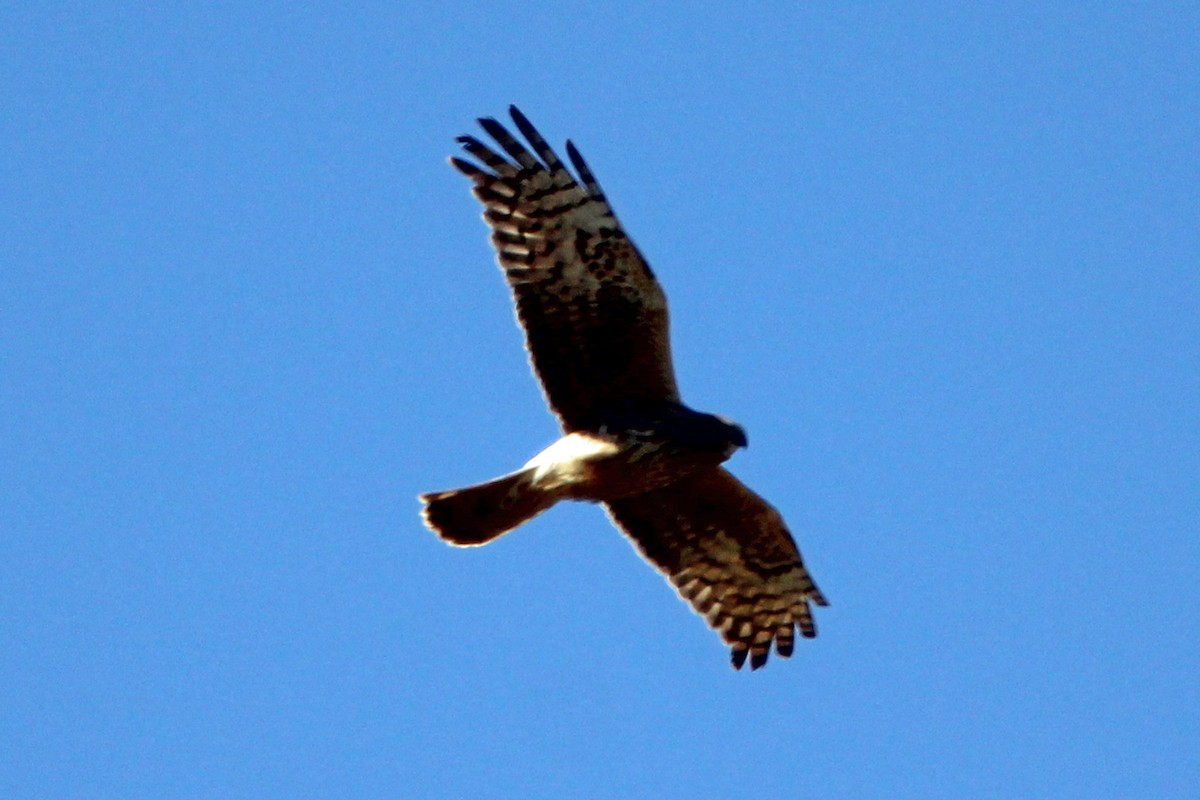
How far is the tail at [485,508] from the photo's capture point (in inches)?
384

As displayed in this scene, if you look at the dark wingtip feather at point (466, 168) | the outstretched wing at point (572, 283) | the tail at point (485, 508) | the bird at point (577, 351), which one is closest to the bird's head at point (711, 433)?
the bird at point (577, 351)

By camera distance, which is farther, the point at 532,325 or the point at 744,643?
the point at 744,643

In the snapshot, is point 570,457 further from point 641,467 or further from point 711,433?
point 711,433

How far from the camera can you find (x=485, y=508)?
9828 mm

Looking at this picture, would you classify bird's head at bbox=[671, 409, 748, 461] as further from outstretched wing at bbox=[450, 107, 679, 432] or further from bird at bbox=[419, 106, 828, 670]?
outstretched wing at bbox=[450, 107, 679, 432]

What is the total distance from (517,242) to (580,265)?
36 cm

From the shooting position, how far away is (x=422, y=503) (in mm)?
9914

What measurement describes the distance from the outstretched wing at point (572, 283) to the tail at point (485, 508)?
1.32 ft

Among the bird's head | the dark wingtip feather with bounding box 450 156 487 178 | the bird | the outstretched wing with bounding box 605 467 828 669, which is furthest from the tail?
the dark wingtip feather with bounding box 450 156 487 178

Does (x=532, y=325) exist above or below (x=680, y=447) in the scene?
above

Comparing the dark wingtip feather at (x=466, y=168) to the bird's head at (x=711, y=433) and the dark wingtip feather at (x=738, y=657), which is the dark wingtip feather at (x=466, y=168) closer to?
the bird's head at (x=711, y=433)

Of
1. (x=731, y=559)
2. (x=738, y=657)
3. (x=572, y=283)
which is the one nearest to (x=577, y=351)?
(x=572, y=283)

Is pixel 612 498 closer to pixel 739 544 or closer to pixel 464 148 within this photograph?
pixel 739 544

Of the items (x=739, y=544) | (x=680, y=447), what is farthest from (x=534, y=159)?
(x=739, y=544)
